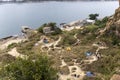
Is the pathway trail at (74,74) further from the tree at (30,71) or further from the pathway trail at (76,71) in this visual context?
the tree at (30,71)

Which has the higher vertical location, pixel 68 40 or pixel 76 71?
pixel 76 71

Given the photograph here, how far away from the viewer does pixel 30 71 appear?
38406 millimetres

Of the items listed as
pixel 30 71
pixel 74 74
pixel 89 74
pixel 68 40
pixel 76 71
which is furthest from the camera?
pixel 68 40

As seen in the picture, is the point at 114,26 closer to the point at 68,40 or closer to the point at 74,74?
the point at 68,40

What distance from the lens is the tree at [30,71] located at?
126 feet

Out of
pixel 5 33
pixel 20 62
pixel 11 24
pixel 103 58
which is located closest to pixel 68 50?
pixel 103 58

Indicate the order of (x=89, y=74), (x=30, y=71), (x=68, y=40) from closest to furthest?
(x=30, y=71) < (x=89, y=74) < (x=68, y=40)

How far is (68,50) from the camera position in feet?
207

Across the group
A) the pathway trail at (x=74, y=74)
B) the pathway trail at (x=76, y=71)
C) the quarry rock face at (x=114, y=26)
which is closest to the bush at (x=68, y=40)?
the quarry rock face at (x=114, y=26)

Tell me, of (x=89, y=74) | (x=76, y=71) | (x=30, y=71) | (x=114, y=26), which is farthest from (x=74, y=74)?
(x=114, y=26)

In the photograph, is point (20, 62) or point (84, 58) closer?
point (20, 62)

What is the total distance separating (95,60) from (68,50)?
9.70 m

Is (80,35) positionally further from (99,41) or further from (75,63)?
(75,63)

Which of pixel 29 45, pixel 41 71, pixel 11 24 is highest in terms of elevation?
pixel 41 71
